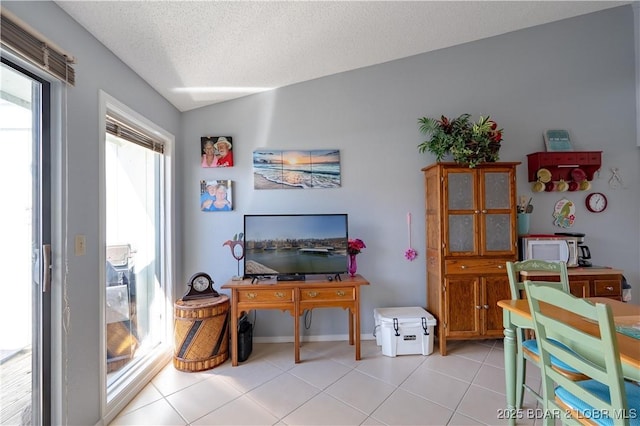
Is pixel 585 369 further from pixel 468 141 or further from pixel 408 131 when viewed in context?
pixel 408 131

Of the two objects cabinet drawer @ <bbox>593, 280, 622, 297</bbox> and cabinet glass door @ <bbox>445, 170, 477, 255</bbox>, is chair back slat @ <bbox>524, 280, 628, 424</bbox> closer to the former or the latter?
cabinet glass door @ <bbox>445, 170, 477, 255</bbox>

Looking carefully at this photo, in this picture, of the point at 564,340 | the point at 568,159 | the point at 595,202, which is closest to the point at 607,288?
the point at 595,202

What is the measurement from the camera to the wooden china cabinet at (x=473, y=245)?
252 cm

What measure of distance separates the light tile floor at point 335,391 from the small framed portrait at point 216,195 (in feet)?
4.92

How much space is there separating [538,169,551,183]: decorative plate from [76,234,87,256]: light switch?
400 centimetres

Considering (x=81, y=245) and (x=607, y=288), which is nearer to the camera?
(x=81, y=245)

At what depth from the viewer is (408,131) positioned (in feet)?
9.64

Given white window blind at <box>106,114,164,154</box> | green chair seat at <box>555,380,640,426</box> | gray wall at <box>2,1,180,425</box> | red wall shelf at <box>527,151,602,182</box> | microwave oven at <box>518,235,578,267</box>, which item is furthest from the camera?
red wall shelf at <box>527,151,602,182</box>

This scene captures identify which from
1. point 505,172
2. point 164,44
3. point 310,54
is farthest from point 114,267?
point 505,172

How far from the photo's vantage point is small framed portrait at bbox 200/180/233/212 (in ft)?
9.30

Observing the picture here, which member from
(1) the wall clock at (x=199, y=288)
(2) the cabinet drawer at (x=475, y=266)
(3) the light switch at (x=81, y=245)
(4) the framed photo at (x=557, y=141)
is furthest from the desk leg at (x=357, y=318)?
(4) the framed photo at (x=557, y=141)

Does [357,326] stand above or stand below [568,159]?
below

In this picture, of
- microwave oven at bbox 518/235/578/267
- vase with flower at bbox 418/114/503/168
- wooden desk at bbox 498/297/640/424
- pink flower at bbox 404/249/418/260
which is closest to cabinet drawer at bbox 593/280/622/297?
microwave oven at bbox 518/235/578/267

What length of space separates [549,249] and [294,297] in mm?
2530
